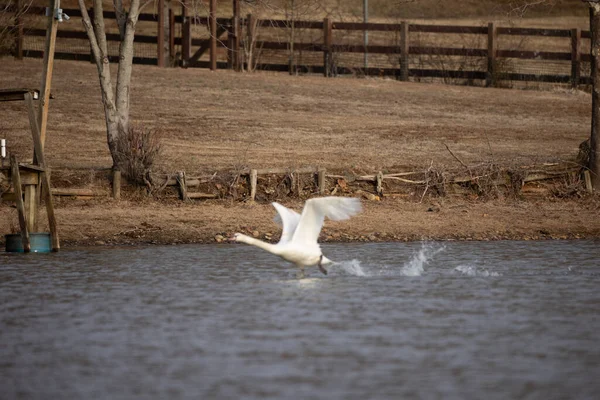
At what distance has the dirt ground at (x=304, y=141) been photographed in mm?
16875

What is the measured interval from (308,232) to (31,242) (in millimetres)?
4439

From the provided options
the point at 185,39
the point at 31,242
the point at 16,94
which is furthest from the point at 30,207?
the point at 185,39

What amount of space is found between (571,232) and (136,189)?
7.13 metres

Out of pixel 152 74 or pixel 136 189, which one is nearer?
pixel 136 189

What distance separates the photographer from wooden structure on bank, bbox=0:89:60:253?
48.2 ft

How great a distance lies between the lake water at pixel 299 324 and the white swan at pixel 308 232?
1.40ft

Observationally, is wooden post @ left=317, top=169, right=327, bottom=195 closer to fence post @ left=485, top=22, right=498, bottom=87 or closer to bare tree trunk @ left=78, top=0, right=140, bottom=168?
bare tree trunk @ left=78, top=0, right=140, bottom=168

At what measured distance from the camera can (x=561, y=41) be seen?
45594 mm

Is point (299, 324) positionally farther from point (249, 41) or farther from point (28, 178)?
point (249, 41)

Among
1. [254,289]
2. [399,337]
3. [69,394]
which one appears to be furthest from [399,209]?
[69,394]

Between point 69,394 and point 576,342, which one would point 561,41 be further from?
point 69,394

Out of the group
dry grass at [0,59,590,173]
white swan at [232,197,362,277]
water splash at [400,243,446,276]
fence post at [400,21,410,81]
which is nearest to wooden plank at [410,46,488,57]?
fence post at [400,21,410,81]

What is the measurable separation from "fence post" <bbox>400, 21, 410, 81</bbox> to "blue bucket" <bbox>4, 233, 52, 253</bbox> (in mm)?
17397

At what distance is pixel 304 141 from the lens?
874 inches
